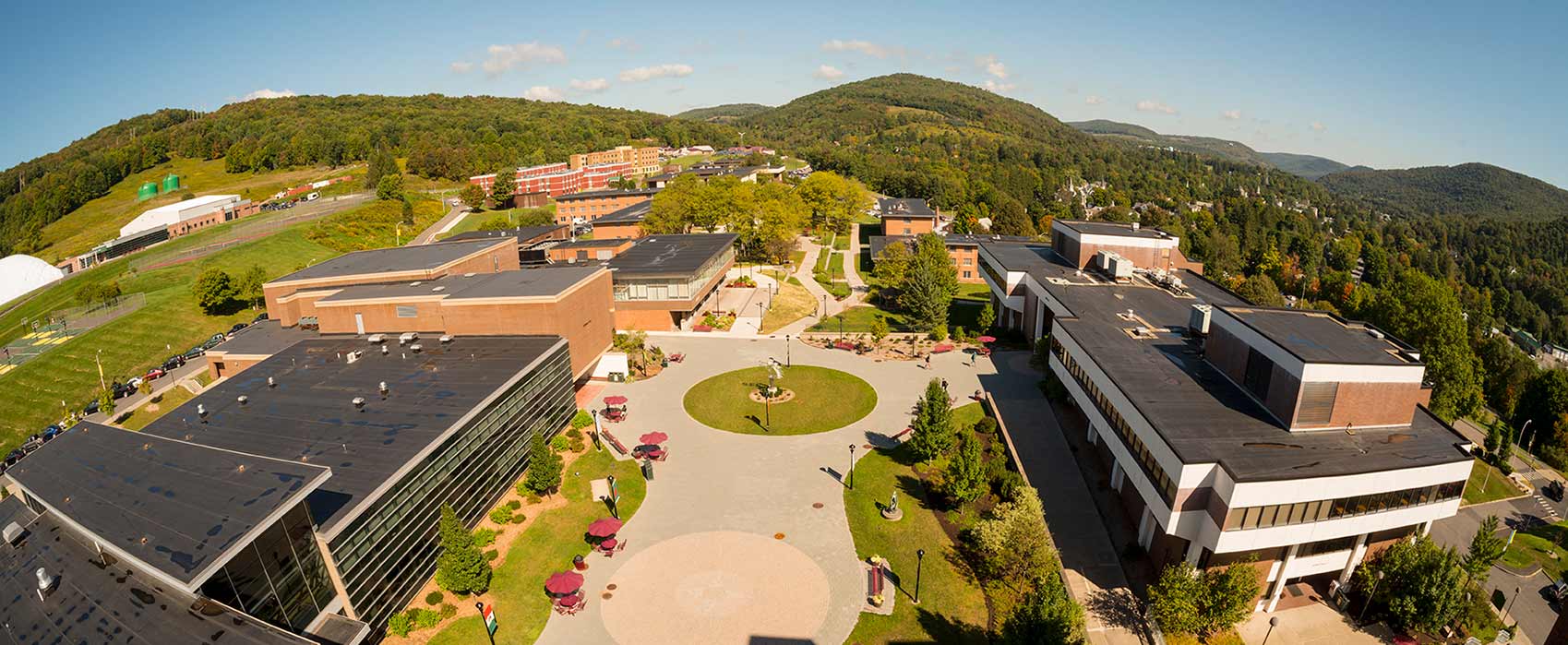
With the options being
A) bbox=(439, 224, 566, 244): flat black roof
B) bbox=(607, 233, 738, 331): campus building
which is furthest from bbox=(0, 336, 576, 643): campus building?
bbox=(439, 224, 566, 244): flat black roof

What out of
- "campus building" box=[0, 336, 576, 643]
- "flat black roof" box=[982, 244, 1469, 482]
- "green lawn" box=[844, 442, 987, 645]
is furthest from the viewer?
"flat black roof" box=[982, 244, 1469, 482]

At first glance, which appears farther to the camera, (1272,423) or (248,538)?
(1272,423)

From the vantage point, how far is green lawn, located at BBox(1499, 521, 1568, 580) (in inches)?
1532

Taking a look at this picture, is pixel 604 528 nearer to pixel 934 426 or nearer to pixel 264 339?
pixel 934 426

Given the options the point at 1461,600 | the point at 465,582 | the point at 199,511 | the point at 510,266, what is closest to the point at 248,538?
the point at 199,511

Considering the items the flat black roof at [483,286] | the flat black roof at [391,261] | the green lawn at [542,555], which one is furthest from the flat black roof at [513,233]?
the green lawn at [542,555]

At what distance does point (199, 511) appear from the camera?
2128 cm

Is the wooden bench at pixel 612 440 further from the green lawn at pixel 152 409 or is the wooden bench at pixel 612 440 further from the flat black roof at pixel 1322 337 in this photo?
the flat black roof at pixel 1322 337

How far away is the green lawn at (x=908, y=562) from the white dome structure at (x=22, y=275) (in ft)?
433

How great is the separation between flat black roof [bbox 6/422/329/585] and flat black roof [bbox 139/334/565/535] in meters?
2.60

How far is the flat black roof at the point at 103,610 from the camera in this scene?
63.2ft

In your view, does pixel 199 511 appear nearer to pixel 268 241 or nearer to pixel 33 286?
pixel 268 241

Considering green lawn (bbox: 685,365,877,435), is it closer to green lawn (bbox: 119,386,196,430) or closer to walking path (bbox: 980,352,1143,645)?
walking path (bbox: 980,352,1143,645)

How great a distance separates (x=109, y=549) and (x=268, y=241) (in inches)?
3921
